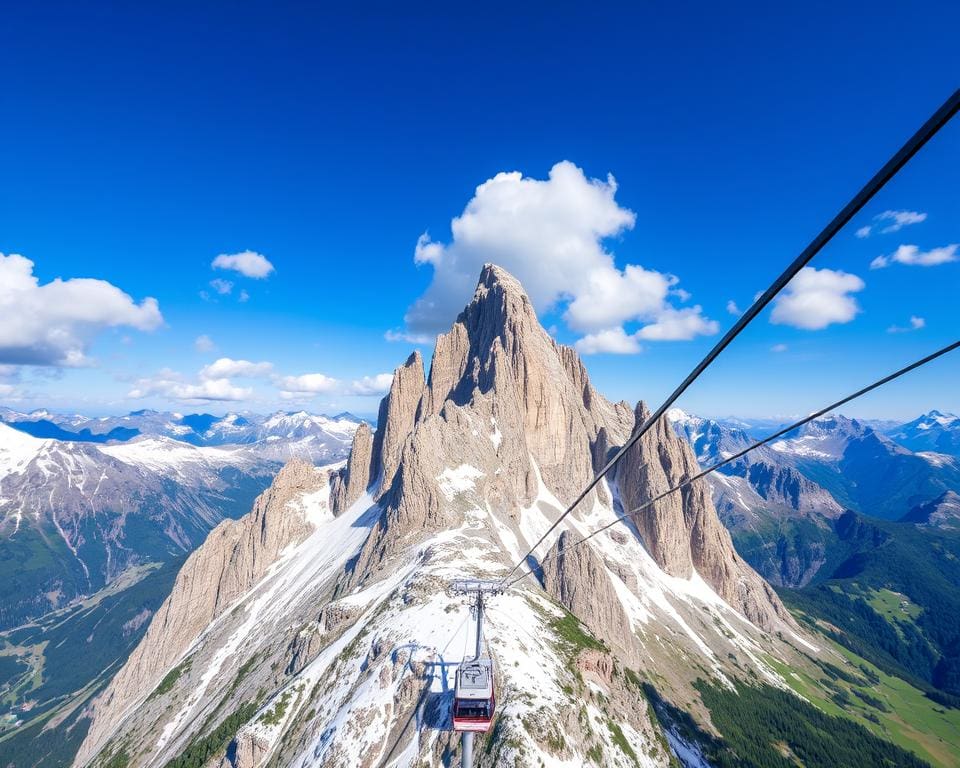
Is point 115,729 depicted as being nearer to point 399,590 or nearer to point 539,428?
point 399,590

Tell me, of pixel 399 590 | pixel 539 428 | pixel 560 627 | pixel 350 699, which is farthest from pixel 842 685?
pixel 350 699

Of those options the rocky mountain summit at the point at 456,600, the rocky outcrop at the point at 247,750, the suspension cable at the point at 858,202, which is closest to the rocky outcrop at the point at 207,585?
the rocky mountain summit at the point at 456,600

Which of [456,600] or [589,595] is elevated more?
[456,600]

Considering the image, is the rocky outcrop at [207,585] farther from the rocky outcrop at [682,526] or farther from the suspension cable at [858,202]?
the suspension cable at [858,202]

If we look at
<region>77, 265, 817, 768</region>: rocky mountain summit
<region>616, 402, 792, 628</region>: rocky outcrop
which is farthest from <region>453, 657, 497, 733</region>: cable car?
<region>616, 402, 792, 628</region>: rocky outcrop

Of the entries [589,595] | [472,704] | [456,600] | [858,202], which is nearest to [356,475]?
[589,595]

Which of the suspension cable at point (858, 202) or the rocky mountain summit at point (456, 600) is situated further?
the rocky mountain summit at point (456, 600)

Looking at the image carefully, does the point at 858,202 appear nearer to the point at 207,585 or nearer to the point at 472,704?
the point at 472,704
